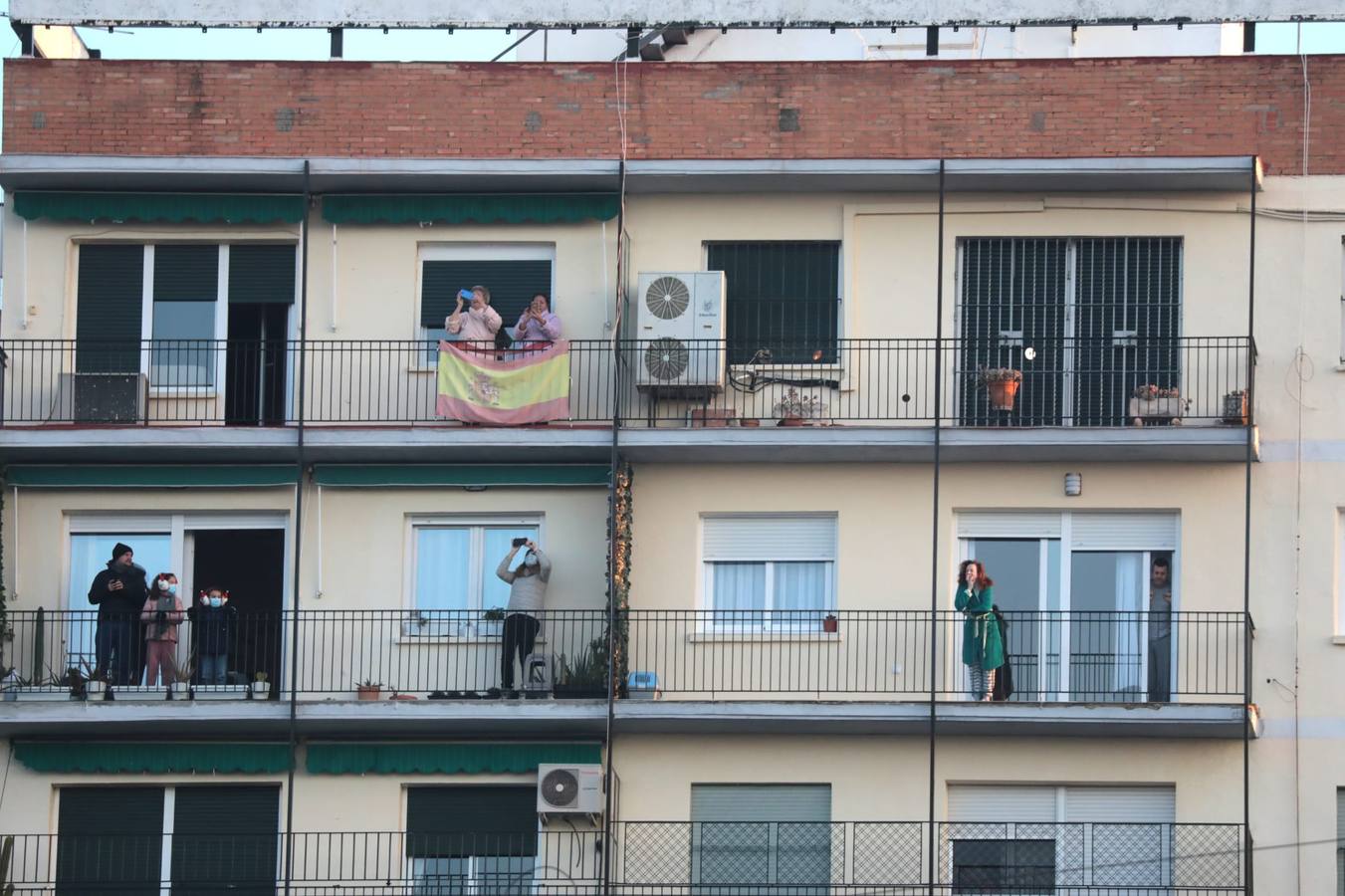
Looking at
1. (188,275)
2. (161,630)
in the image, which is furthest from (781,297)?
(161,630)

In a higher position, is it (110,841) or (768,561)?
(768,561)

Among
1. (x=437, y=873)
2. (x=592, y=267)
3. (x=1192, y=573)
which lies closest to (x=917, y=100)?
(x=592, y=267)

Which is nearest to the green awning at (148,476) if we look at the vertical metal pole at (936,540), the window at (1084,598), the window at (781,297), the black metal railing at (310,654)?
the black metal railing at (310,654)

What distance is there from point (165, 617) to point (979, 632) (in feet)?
27.2

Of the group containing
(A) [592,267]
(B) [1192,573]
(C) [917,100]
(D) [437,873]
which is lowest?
(D) [437,873]

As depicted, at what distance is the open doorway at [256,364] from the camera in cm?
2992

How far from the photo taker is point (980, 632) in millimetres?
28156

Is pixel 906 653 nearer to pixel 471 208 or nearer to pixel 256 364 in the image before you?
pixel 471 208

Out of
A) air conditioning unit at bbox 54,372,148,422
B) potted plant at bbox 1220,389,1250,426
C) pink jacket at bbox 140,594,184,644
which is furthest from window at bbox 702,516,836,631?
air conditioning unit at bbox 54,372,148,422

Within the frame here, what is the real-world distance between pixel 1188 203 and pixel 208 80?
34.5ft

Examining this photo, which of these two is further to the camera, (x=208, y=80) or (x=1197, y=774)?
(x=208, y=80)

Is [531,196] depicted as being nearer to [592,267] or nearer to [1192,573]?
[592,267]

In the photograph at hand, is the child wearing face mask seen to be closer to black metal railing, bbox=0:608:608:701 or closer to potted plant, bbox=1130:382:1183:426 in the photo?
black metal railing, bbox=0:608:608:701

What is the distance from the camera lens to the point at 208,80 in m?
30.1
